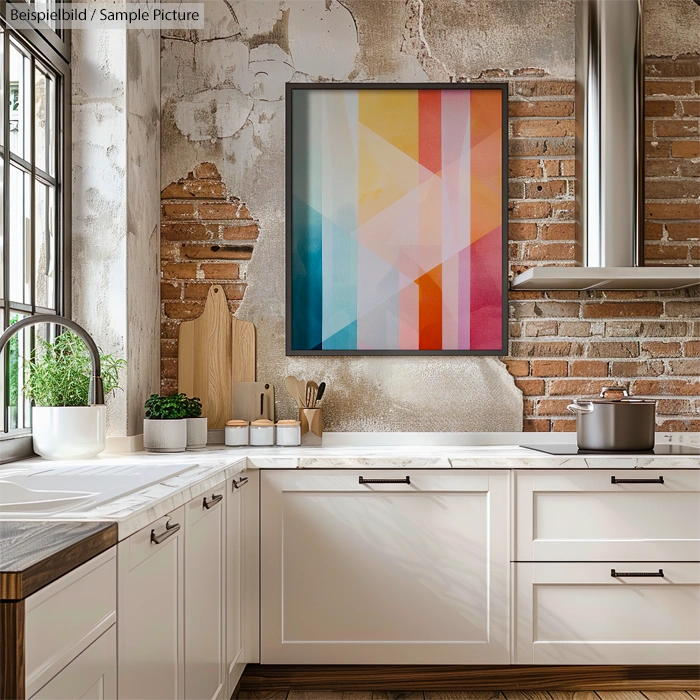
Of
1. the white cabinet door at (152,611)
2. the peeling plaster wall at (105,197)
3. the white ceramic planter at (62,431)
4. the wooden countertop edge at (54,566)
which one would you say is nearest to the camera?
the wooden countertop edge at (54,566)

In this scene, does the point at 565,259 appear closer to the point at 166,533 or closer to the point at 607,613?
the point at 607,613

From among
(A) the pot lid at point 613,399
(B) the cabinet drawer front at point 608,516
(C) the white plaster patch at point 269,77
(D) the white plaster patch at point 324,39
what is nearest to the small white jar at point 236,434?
(B) the cabinet drawer front at point 608,516

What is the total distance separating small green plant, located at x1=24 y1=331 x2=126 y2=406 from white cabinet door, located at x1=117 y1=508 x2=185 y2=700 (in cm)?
86

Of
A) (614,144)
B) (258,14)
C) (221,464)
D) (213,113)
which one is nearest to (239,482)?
(221,464)

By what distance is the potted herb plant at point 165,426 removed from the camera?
8.34 feet

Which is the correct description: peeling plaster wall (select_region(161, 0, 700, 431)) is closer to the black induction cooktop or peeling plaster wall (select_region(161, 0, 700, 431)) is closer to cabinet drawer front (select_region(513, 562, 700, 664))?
the black induction cooktop

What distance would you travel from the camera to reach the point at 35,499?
5.34 ft

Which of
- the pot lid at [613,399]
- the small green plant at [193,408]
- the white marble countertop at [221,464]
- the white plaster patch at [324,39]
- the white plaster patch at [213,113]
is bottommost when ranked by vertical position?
the white marble countertop at [221,464]

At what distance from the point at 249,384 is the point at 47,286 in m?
0.85

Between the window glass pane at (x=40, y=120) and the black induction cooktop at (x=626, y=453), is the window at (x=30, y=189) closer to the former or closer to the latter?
the window glass pane at (x=40, y=120)

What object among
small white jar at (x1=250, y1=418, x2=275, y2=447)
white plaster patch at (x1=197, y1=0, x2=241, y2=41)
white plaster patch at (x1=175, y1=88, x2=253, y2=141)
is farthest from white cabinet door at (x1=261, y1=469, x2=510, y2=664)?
white plaster patch at (x1=197, y1=0, x2=241, y2=41)

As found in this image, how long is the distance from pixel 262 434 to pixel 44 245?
1.03 m

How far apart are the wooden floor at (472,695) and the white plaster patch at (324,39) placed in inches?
92.8

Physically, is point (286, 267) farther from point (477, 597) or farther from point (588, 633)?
A: point (588, 633)
